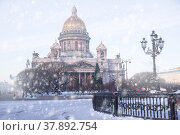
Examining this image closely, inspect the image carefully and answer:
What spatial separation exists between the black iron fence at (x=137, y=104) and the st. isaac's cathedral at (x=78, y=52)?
7088 centimetres

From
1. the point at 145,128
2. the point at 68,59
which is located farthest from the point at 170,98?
the point at 68,59

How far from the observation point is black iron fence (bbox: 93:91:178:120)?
335 inches

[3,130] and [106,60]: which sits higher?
[106,60]

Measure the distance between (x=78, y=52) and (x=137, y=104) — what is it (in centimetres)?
8274

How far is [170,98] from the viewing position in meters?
8.51

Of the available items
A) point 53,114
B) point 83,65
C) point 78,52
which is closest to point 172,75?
point 78,52

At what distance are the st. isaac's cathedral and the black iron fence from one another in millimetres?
70877

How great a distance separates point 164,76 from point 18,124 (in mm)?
109602

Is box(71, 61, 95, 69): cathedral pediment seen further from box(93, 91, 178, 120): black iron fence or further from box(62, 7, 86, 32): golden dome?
box(93, 91, 178, 120): black iron fence

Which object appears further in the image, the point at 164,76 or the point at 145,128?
the point at 164,76

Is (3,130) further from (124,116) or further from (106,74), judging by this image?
(106,74)

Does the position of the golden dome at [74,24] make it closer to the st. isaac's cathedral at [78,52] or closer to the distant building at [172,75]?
the st. isaac's cathedral at [78,52]

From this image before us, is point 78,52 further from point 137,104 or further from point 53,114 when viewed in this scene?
point 137,104

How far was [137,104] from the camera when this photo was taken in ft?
32.6
